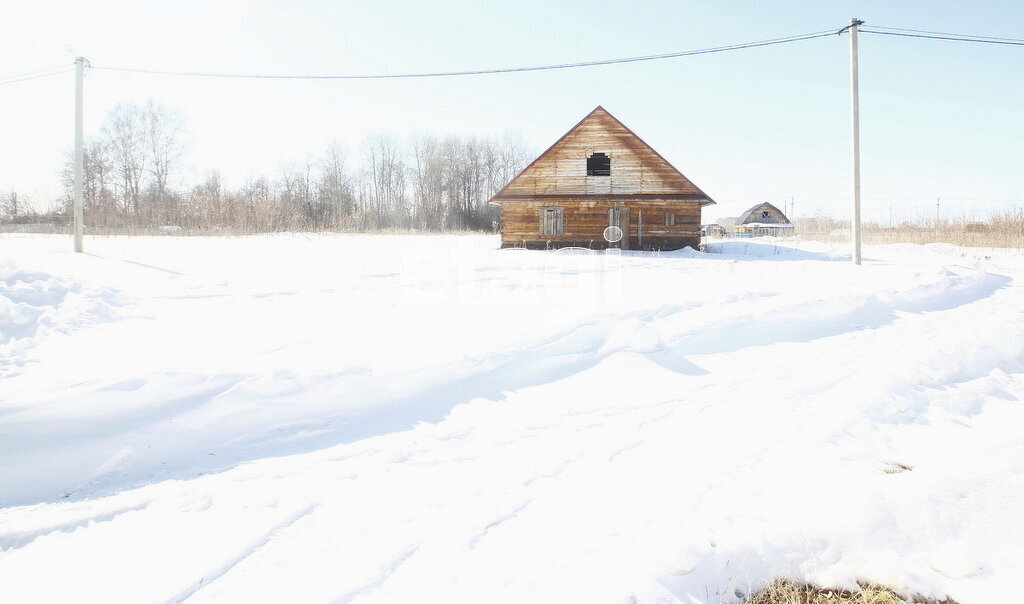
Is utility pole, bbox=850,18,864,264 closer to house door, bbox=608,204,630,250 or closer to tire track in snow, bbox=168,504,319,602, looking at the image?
house door, bbox=608,204,630,250

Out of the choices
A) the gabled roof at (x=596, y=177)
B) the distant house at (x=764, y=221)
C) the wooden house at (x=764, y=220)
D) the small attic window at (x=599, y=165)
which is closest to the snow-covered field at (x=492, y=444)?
the gabled roof at (x=596, y=177)

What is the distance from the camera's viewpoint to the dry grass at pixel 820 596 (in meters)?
2.24

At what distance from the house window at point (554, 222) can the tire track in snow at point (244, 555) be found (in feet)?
59.0

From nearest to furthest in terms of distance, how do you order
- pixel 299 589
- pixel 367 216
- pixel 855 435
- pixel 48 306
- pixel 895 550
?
pixel 299 589, pixel 895 550, pixel 855 435, pixel 48 306, pixel 367 216

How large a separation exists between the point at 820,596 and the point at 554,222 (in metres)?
18.5

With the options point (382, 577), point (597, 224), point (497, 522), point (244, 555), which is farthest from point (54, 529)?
point (597, 224)

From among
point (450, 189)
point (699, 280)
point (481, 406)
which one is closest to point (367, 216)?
point (450, 189)

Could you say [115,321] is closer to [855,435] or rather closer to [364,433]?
[364,433]

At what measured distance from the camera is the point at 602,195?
19.4 metres

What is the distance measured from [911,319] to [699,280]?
9.81 ft

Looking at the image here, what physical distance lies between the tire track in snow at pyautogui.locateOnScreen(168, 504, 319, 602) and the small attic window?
60.1ft

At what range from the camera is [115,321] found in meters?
5.61

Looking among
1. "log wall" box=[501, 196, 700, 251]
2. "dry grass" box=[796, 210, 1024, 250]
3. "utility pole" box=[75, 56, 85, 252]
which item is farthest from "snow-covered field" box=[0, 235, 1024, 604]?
"dry grass" box=[796, 210, 1024, 250]

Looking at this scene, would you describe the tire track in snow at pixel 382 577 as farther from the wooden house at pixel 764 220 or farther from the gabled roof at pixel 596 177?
the wooden house at pixel 764 220
